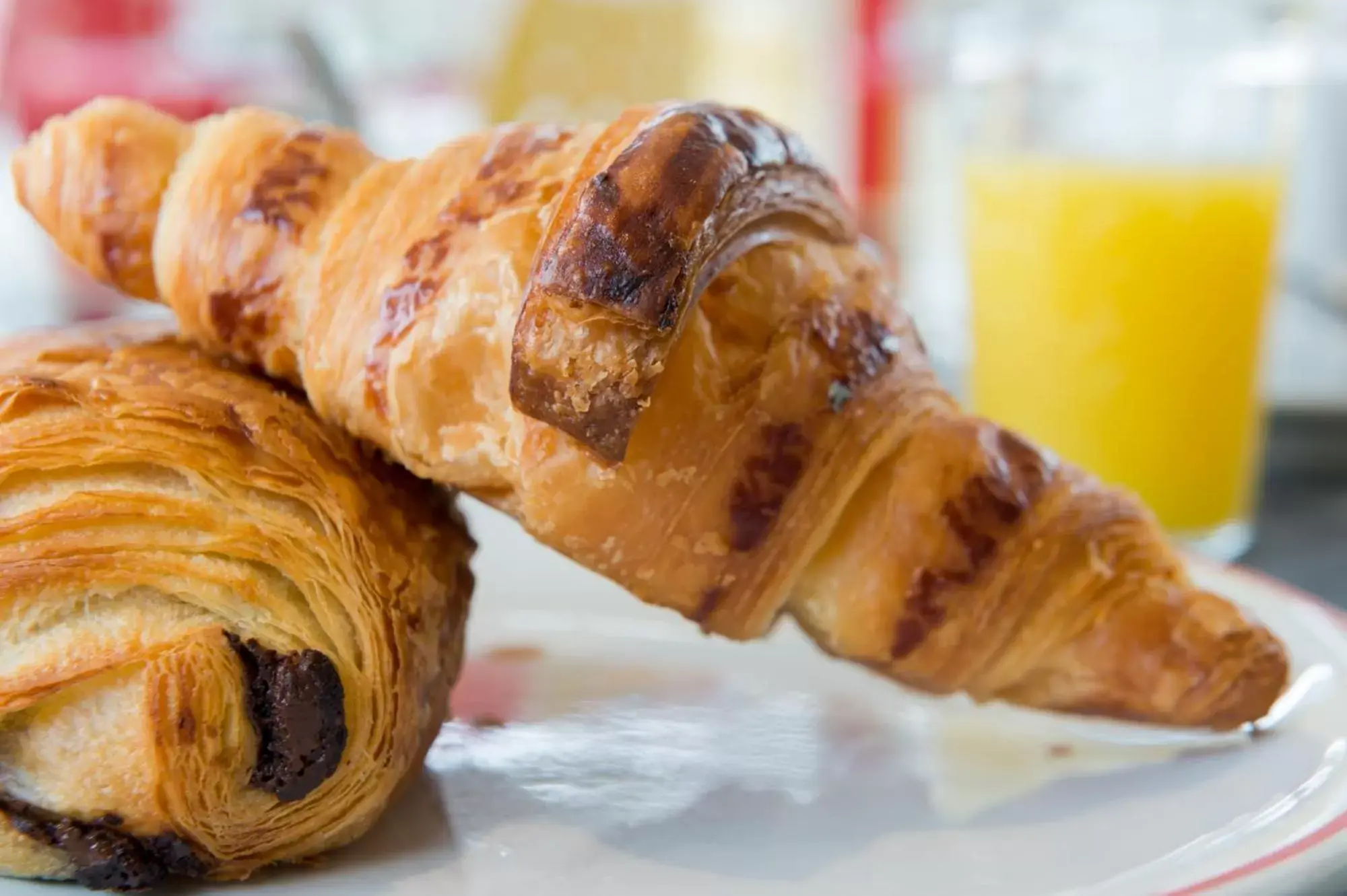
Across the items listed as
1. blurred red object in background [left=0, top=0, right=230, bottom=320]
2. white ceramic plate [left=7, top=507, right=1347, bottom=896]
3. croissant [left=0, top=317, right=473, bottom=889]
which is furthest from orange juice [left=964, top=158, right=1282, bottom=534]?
blurred red object in background [left=0, top=0, right=230, bottom=320]

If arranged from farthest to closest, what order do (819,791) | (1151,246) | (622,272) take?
(1151,246)
(819,791)
(622,272)

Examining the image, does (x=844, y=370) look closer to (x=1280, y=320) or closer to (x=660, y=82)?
(x=1280, y=320)

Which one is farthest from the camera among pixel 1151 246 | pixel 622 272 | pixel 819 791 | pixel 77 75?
pixel 77 75

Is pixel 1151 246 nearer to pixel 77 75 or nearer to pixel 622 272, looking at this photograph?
pixel 622 272

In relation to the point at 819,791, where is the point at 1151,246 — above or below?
above

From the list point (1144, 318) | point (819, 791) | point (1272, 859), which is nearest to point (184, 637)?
point (819, 791)

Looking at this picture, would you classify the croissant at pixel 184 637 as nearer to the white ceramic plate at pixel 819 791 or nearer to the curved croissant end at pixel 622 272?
the white ceramic plate at pixel 819 791

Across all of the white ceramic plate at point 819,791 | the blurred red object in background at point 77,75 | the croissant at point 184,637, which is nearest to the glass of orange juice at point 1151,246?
the white ceramic plate at point 819,791

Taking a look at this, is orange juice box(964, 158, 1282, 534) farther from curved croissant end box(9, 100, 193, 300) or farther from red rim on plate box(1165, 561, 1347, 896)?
curved croissant end box(9, 100, 193, 300)
